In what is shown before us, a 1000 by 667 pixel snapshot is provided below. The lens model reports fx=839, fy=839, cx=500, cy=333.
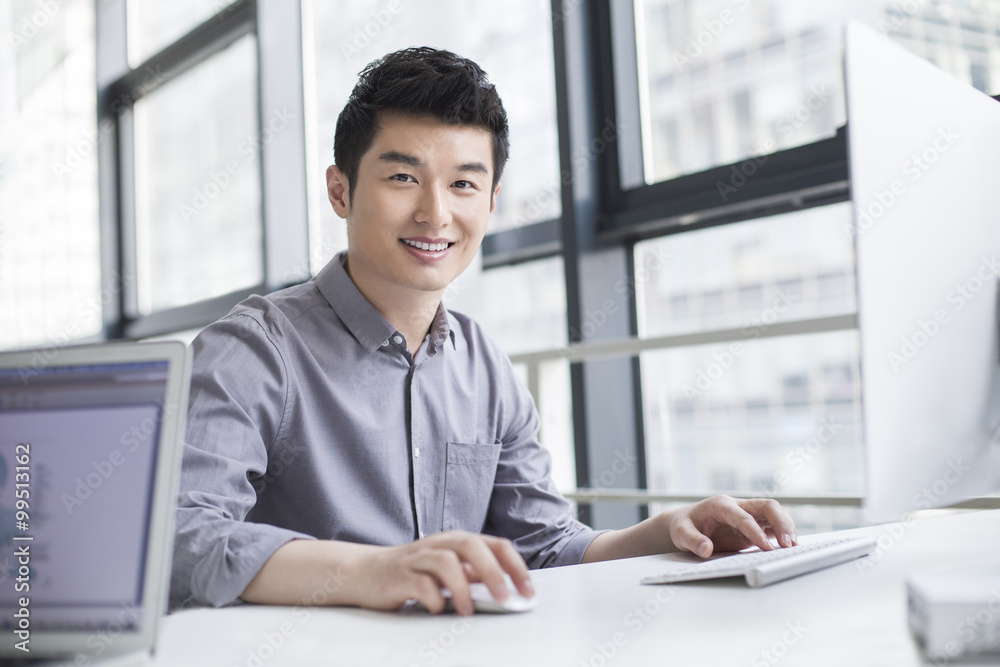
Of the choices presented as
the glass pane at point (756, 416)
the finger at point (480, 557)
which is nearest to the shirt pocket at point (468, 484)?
the finger at point (480, 557)

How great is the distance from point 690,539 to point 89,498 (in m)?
0.65

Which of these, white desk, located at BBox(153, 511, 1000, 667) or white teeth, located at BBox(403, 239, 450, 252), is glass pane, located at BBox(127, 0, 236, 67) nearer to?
white teeth, located at BBox(403, 239, 450, 252)

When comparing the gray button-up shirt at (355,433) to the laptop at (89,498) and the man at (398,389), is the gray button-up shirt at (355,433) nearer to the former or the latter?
the man at (398,389)

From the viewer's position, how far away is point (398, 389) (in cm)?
121

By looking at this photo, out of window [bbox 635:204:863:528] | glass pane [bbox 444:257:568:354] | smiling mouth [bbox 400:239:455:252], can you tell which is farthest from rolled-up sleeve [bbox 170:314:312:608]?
glass pane [bbox 444:257:568:354]

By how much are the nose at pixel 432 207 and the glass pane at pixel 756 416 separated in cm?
87

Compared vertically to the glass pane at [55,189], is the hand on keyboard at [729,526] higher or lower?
lower

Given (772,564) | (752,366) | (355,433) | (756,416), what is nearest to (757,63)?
(752,366)

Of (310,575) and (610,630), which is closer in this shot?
(610,630)

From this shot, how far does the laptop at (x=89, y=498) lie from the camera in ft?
1.86

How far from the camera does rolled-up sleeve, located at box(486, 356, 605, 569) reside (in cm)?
122

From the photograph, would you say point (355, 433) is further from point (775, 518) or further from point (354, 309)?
point (775, 518)

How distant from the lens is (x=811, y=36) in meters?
1.88

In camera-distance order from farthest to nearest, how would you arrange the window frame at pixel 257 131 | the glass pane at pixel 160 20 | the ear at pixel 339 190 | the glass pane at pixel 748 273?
1. the glass pane at pixel 160 20
2. the window frame at pixel 257 131
3. the glass pane at pixel 748 273
4. the ear at pixel 339 190
